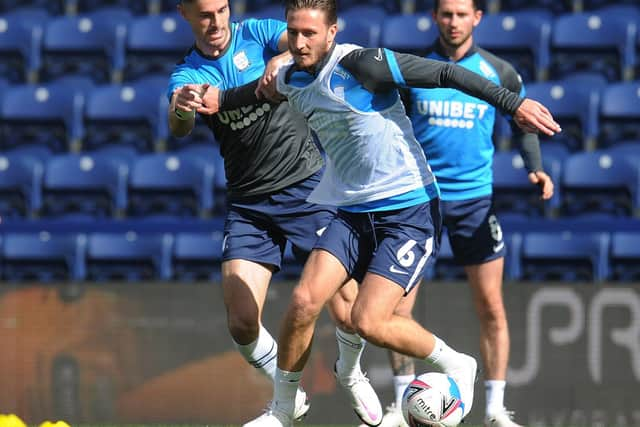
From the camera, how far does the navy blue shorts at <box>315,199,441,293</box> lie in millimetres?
5395

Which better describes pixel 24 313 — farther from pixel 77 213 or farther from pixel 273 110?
pixel 273 110

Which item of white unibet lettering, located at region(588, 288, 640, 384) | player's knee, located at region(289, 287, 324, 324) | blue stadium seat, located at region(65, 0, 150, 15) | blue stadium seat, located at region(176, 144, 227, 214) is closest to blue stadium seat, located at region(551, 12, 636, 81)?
white unibet lettering, located at region(588, 288, 640, 384)

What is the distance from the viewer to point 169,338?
8336mm

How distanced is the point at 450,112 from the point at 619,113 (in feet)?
11.9

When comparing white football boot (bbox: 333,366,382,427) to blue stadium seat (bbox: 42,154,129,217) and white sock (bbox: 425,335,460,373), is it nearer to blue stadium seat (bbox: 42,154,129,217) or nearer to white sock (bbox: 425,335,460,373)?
white sock (bbox: 425,335,460,373)

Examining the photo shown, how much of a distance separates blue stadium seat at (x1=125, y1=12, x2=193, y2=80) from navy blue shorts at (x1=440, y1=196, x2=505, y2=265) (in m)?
5.14

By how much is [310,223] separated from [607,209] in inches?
156

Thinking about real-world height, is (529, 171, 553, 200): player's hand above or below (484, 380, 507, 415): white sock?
above

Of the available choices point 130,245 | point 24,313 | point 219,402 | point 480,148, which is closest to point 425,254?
point 480,148

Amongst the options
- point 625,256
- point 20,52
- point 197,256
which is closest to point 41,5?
point 20,52

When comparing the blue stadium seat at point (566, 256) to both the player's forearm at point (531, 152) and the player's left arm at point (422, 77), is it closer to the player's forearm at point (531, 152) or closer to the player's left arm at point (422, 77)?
the player's forearm at point (531, 152)

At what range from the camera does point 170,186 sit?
32.5ft

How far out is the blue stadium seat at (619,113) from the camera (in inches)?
382

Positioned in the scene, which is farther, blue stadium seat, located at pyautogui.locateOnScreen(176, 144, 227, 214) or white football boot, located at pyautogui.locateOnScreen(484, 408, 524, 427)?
blue stadium seat, located at pyautogui.locateOnScreen(176, 144, 227, 214)
